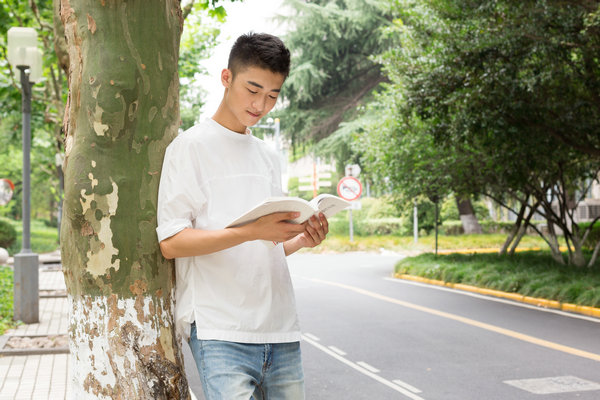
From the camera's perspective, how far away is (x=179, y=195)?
95.3 inches

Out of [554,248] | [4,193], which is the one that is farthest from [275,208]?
[4,193]

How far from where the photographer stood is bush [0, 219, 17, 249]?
3359 centimetres

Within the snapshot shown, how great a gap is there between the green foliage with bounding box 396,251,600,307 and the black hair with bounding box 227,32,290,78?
10.6 metres

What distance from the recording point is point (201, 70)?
20.6m

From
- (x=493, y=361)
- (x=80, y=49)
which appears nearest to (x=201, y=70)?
(x=493, y=361)

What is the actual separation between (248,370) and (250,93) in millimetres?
1019

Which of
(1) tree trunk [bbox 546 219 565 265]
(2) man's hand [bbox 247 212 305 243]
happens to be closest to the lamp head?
(2) man's hand [bbox 247 212 305 243]

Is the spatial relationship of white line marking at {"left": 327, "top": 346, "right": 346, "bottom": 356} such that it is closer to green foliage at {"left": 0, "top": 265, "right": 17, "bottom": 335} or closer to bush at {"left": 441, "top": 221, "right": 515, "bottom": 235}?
green foliage at {"left": 0, "top": 265, "right": 17, "bottom": 335}

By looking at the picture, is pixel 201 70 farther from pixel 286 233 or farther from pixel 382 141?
pixel 286 233

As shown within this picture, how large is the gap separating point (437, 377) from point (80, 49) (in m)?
5.67

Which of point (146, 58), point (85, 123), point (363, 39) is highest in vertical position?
point (363, 39)

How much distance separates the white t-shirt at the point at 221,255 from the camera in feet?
7.97

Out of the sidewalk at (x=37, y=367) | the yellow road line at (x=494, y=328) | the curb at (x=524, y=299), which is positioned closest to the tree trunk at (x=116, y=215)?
the sidewalk at (x=37, y=367)

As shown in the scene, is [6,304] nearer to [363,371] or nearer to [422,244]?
[363,371]
